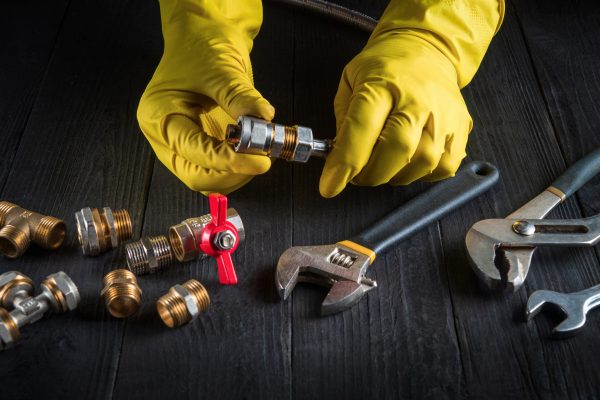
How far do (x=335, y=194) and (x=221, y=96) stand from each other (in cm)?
32

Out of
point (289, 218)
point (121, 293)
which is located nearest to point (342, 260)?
point (289, 218)

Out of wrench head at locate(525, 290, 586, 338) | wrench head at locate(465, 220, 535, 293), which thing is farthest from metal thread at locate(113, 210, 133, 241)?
wrench head at locate(525, 290, 586, 338)

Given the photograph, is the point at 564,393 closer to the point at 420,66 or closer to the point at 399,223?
the point at 399,223

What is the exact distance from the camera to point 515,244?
1.44 m

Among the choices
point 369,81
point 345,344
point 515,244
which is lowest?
point 345,344

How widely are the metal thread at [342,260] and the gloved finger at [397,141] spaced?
0.21 m

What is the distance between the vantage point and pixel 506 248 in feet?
4.76

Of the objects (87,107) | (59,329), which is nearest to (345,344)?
(59,329)

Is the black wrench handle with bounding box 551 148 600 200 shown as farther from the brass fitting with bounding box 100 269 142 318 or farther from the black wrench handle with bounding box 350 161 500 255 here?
the brass fitting with bounding box 100 269 142 318

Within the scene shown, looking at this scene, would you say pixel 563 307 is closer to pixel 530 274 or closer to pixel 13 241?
pixel 530 274

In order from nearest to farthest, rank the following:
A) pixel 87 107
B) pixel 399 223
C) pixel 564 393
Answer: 1. pixel 564 393
2. pixel 399 223
3. pixel 87 107

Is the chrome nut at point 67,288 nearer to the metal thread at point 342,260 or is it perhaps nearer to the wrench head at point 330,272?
the wrench head at point 330,272

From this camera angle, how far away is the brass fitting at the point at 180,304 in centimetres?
128

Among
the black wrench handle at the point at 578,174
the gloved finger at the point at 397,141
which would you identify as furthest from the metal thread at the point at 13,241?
the black wrench handle at the point at 578,174
